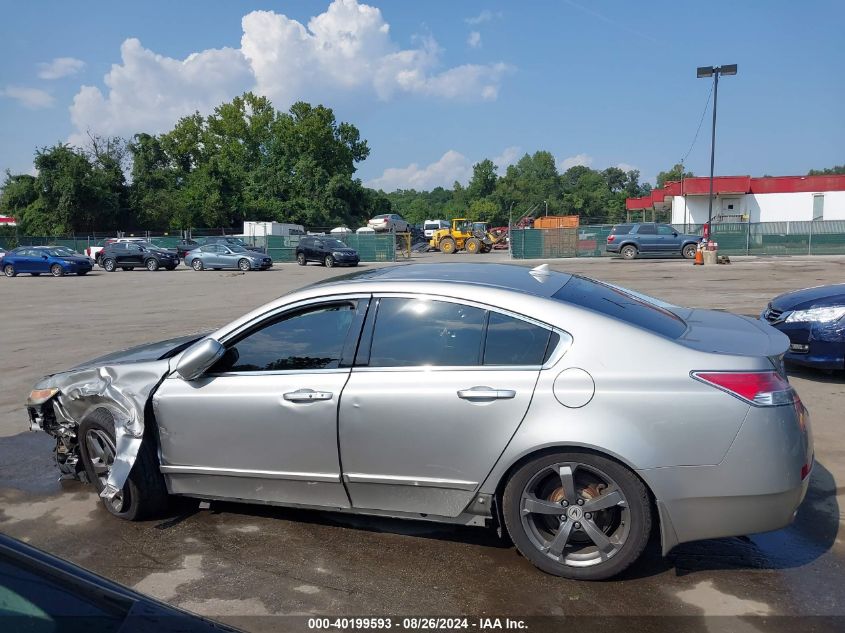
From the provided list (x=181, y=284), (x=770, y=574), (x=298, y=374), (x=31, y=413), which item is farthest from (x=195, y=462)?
(x=181, y=284)

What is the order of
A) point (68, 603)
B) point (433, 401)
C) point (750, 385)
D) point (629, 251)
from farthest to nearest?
point (629, 251) < point (433, 401) < point (750, 385) < point (68, 603)

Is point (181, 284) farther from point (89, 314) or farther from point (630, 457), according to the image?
point (630, 457)

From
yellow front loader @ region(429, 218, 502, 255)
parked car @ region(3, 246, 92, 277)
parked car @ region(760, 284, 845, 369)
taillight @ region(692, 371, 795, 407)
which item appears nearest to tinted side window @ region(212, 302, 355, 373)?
taillight @ region(692, 371, 795, 407)

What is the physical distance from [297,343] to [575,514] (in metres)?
1.84

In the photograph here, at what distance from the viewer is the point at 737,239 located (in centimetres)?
3784

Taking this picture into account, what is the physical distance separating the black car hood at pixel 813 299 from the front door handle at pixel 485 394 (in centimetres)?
523

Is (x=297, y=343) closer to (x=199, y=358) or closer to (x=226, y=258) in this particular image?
(x=199, y=358)

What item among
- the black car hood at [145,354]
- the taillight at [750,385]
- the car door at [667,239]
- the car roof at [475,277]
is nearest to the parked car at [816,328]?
the car roof at [475,277]

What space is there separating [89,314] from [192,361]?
1292 centimetres

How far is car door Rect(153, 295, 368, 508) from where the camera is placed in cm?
387

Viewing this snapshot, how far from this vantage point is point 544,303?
3.73 m

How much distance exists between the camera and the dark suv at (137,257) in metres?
36.4

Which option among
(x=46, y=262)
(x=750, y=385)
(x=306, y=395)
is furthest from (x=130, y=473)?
(x=46, y=262)

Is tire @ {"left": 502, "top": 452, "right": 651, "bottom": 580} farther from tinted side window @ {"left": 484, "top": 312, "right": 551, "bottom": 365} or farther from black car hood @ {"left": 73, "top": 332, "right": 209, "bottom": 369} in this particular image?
black car hood @ {"left": 73, "top": 332, "right": 209, "bottom": 369}
